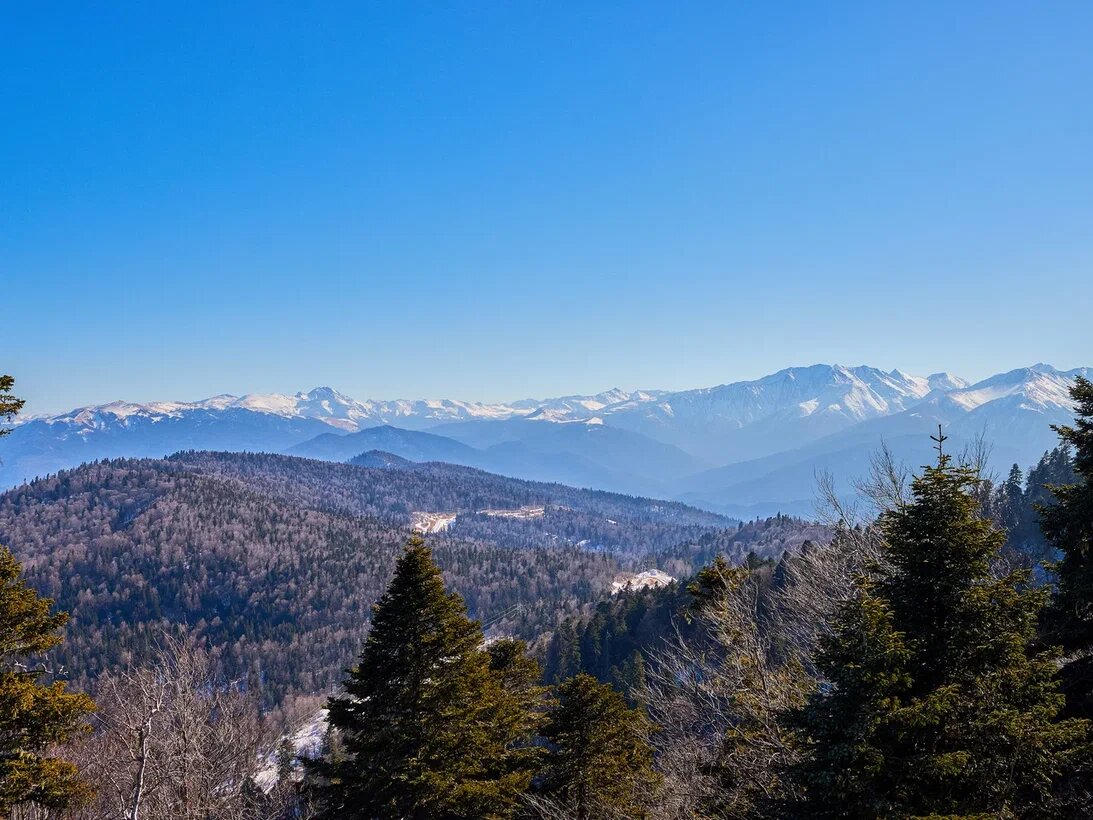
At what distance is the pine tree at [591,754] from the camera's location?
60.3ft

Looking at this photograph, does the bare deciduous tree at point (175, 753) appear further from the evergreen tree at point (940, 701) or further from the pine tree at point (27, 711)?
the evergreen tree at point (940, 701)

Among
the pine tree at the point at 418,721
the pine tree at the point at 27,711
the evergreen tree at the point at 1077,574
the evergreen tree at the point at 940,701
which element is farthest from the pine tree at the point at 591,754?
the pine tree at the point at 27,711

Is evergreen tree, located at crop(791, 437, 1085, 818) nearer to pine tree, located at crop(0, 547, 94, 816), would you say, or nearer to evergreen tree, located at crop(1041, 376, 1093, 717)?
evergreen tree, located at crop(1041, 376, 1093, 717)

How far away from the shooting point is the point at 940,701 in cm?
892

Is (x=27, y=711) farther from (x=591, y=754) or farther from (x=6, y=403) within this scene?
(x=591, y=754)

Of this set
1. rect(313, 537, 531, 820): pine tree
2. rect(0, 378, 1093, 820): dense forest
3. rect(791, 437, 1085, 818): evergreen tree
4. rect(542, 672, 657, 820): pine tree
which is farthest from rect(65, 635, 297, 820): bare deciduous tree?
rect(791, 437, 1085, 818): evergreen tree

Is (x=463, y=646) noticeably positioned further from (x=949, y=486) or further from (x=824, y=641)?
(x=949, y=486)

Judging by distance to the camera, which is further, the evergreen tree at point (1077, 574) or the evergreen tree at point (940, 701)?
the evergreen tree at point (1077, 574)

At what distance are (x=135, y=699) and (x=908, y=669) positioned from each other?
80.6 feet

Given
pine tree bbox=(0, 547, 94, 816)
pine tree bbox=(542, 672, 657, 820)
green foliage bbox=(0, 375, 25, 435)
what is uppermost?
green foliage bbox=(0, 375, 25, 435)

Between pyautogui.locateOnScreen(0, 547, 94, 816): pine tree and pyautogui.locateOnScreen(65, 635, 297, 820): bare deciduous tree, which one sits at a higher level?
pyautogui.locateOnScreen(0, 547, 94, 816): pine tree

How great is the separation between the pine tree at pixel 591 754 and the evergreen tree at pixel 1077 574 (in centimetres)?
1134

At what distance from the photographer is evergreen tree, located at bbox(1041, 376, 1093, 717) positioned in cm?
1204

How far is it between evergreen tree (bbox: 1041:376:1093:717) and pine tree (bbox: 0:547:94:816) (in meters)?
19.5
